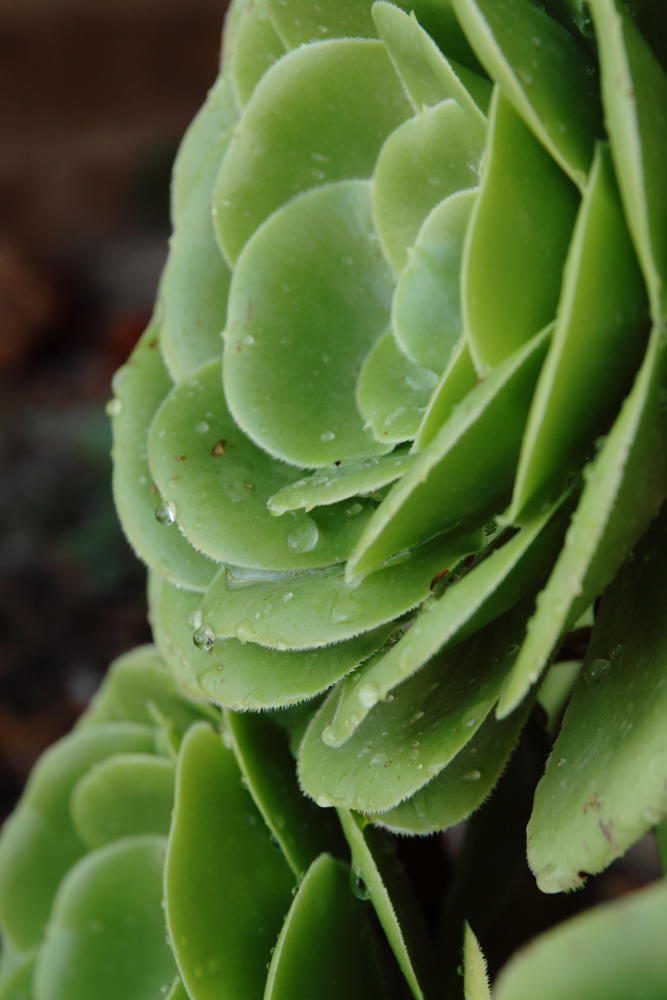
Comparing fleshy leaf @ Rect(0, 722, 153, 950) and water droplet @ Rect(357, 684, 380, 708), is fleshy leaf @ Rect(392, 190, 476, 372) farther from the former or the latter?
fleshy leaf @ Rect(0, 722, 153, 950)

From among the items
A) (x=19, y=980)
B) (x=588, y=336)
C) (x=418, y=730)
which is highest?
(x=588, y=336)

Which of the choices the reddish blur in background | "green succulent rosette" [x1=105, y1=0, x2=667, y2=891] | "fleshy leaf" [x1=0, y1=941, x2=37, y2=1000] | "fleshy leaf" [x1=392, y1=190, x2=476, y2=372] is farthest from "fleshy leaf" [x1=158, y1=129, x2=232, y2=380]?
the reddish blur in background

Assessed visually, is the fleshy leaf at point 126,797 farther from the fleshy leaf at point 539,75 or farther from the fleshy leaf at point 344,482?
the fleshy leaf at point 539,75

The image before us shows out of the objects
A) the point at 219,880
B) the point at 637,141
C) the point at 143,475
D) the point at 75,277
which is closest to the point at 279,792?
the point at 219,880

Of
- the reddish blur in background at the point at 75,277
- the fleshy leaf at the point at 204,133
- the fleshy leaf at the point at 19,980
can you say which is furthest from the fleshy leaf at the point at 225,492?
the reddish blur in background at the point at 75,277

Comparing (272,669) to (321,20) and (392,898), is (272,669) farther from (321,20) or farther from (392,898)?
(321,20)
